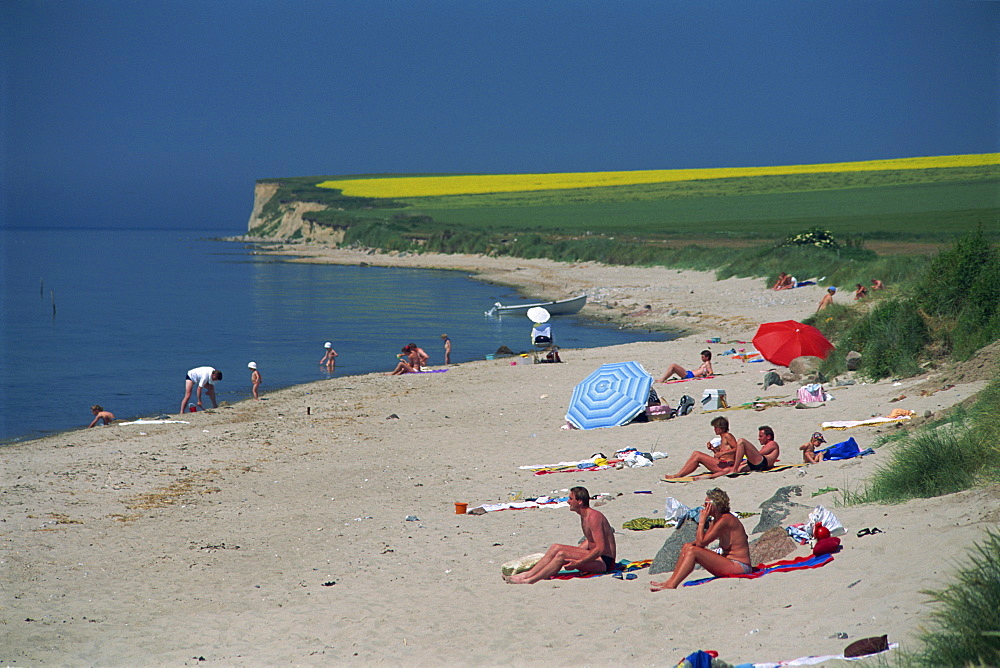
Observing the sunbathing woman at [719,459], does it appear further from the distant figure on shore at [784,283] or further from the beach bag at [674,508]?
the distant figure on shore at [784,283]

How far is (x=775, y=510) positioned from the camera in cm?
912

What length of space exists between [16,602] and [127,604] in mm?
1060

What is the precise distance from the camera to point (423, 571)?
30.7ft

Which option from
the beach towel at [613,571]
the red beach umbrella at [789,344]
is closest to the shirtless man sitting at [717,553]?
the beach towel at [613,571]

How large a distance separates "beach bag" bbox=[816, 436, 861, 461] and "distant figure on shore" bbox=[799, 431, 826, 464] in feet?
0.27

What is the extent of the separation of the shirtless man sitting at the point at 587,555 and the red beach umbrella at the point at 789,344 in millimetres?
10196

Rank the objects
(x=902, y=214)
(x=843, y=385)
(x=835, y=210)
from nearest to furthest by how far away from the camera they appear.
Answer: (x=843, y=385) → (x=902, y=214) → (x=835, y=210)

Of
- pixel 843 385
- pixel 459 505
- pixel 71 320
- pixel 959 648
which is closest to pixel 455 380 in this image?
pixel 843 385

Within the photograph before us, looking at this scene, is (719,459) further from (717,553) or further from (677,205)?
(677,205)

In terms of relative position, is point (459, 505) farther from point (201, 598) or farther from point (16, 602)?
point (16, 602)

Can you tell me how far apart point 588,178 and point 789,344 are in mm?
110098

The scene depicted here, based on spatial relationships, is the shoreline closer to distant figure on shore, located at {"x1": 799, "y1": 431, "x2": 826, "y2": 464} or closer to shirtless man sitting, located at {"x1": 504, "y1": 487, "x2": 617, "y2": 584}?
distant figure on shore, located at {"x1": 799, "y1": 431, "x2": 826, "y2": 464}

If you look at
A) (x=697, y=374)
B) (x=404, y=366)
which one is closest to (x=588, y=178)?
(x=404, y=366)

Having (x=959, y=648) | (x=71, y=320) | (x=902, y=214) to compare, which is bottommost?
(x=71, y=320)
